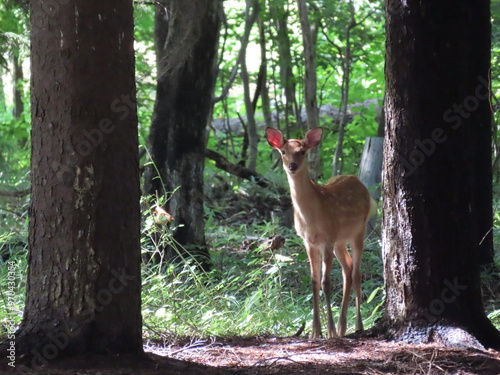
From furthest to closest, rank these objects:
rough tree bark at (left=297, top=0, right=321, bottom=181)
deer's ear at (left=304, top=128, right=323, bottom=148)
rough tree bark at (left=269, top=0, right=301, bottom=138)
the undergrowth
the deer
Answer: rough tree bark at (left=269, top=0, right=301, bottom=138) → rough tree bark at (left=297, top=0, right=321, bottom=181) → deer's ear at (left=304, top=128, right=323, bottom=148) → the deer → the undergrowth

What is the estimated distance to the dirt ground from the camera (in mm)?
4090

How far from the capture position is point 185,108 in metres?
9.14

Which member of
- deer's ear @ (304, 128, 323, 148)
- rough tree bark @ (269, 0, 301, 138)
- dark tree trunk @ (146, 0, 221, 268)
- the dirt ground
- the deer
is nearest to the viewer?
the dirt ground

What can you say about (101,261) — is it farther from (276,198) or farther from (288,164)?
(276,198)

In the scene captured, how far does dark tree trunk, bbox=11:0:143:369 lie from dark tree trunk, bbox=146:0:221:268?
15.9 ft

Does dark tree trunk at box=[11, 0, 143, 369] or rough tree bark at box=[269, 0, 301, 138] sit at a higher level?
rough tree bark at box=[269, 0, 301, 138]

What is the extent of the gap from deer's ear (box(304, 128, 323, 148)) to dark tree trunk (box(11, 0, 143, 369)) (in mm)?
2962

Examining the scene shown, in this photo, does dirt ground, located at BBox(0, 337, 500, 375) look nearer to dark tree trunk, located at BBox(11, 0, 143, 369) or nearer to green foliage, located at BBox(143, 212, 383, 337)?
dark tree trunk, located at BBox(11, 0, 143, 369)

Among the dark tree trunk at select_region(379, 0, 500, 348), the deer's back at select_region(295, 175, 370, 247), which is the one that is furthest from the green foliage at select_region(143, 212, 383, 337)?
the dark tree trunk at select_region(379, 0, 500, 348)

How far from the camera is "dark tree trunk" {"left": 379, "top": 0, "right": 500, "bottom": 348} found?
16.3 ft

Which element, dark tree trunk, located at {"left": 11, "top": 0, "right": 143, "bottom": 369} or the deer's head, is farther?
the deer's head

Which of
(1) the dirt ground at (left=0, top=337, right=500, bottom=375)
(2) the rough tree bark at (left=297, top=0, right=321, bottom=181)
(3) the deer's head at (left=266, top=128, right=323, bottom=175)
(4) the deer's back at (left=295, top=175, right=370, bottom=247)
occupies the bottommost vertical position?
(1) the dirt ground at (left=0, top=337, right=500, bottom=375)

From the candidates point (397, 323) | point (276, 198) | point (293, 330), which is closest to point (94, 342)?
point (397, 323)

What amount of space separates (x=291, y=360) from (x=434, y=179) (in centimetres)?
147
